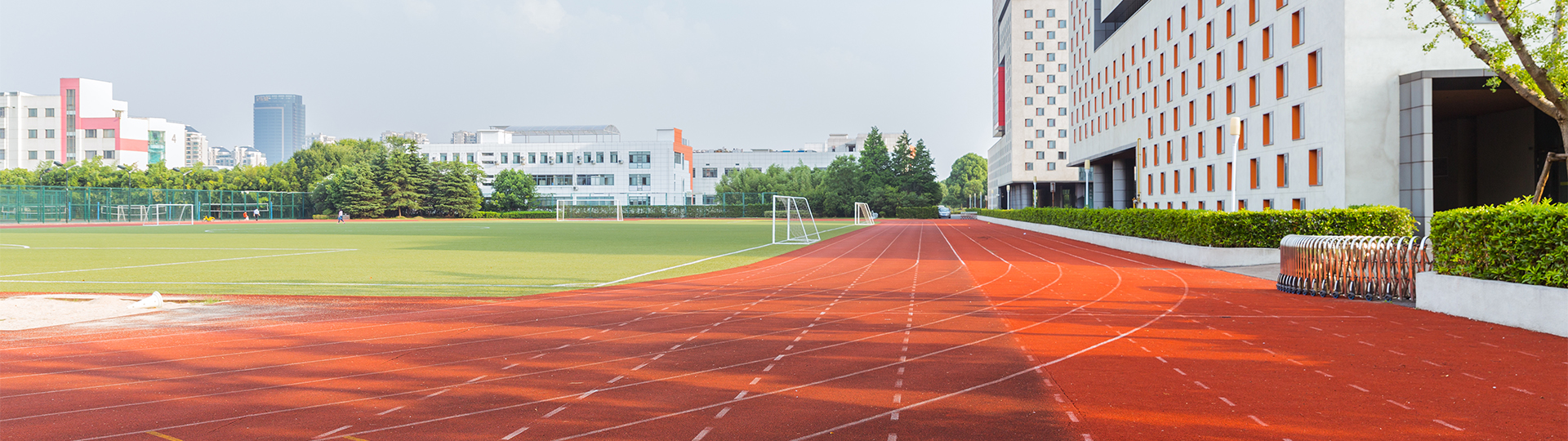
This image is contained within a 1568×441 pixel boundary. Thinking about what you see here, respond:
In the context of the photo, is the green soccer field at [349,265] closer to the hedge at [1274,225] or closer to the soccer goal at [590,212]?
the hedge at [1274,225]

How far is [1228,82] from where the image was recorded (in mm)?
34094

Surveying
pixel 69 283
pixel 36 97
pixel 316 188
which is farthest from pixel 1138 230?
pixel 36 97

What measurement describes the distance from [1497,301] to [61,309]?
17.3 m

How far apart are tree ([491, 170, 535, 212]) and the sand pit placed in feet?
268

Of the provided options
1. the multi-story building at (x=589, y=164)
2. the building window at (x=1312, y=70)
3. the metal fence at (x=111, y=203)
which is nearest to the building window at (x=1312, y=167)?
the building window at (x=1312, y=70)

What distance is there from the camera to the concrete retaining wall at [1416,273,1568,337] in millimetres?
8055

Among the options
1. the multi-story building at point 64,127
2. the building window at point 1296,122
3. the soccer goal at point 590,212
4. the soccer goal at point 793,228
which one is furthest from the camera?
the multi-story building at point 64,127

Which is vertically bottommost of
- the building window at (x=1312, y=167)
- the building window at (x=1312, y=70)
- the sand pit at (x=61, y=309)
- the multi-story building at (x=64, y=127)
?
the sand pit at (x=61, y=309)

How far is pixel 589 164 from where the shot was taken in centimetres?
10325

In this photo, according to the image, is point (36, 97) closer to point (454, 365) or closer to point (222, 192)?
point (222, 192)

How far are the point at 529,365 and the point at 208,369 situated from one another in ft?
8.75

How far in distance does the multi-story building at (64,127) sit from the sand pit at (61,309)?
11612 cm

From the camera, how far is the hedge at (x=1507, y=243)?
8391 millimetres

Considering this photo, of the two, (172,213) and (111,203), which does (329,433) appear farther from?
(172,213)
